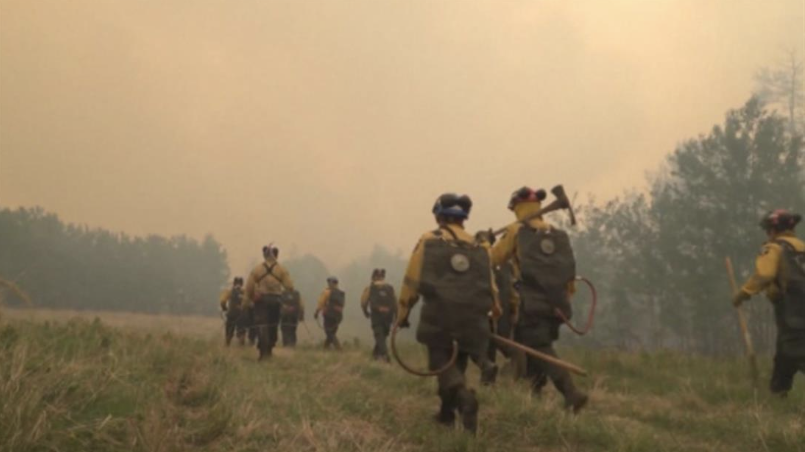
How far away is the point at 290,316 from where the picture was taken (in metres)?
16.6

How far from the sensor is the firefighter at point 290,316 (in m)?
16.5

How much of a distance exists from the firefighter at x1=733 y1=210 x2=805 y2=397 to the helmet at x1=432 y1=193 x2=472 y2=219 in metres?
3.39

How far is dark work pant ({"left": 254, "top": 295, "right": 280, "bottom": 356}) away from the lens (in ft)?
36.9

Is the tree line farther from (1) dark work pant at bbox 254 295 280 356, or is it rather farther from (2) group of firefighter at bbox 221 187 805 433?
(2) group of firefighter at bbox 221 187 805 433

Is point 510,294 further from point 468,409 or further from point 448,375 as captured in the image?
point 468,409

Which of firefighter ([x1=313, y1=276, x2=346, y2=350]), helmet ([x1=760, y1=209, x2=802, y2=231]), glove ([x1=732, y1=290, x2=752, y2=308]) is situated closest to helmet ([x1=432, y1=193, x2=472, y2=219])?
glove ([x1=732, y1=290, x2=752, y2=308])

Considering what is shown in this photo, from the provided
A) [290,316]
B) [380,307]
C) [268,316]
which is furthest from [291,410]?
[290,316]

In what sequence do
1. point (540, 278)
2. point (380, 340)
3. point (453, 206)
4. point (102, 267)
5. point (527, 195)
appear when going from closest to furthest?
1. point (453, 206)
2. point (540, 278)
3. point (527, 195)
4. point (380, 340)
5. point (102, 267)

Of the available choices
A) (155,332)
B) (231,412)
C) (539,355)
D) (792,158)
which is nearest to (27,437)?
(231,412)

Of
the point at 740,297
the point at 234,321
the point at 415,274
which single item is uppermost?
the point at 415,274

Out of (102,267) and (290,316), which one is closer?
(290,316)

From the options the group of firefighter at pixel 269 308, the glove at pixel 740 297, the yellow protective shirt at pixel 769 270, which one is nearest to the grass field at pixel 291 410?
the glove at pixel 740 297

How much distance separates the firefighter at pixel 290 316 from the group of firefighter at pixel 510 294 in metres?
8.99

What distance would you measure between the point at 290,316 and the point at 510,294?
31.3ft
